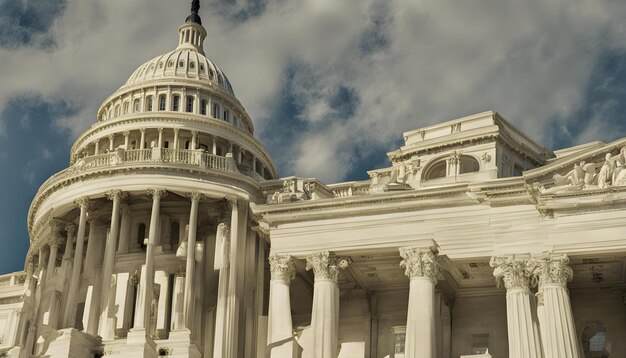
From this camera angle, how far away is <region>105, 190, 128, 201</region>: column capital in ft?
251

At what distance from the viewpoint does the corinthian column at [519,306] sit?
190 ft

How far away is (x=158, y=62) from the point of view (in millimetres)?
102188

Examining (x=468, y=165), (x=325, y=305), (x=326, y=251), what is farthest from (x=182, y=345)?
(x=468, y=165)

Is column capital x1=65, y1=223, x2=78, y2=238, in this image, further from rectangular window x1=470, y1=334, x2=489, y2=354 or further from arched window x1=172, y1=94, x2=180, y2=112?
rectangular window x1=470, y1=334, x2=489, y2=354

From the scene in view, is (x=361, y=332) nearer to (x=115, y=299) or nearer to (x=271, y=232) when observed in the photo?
(x=271, y=232)

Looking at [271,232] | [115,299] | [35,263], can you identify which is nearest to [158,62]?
[35,263]

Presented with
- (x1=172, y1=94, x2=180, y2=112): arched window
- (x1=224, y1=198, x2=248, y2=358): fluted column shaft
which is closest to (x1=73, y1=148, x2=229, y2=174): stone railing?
(x1=224, y1=198, x2=248, y2=358): fluted column shaft

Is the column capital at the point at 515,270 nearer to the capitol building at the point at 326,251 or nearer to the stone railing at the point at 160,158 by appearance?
the capitol building at the point at 326,251

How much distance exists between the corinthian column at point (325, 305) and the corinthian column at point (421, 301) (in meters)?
4.44

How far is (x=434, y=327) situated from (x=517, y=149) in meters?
19.1

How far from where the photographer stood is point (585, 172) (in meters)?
60.5

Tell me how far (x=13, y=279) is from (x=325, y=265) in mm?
45199

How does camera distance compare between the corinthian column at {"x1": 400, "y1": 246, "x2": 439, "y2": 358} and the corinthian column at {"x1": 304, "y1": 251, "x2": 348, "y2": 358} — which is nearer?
the corinthian column at {"x1": 400, "y1": 246, "x2": 439, "y2": 358}

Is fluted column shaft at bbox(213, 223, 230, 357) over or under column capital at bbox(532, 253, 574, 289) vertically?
over
